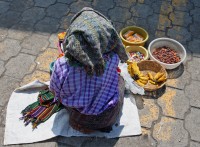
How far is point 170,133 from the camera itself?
9.48 feet

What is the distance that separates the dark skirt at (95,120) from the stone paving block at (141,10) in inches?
68.9

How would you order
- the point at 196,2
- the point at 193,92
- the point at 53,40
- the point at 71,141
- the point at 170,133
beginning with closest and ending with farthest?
the point at 71,141 < the point at 170,133 < the point at 193,92 < the point at 53,40 < the point at 196,2

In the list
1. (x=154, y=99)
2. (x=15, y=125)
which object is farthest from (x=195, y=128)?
(x=15, y=125)

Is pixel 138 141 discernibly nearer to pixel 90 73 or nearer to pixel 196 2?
pixel 90 73

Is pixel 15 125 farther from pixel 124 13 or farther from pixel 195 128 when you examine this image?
pixel 124 13

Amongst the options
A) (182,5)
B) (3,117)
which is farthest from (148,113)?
(182,5)

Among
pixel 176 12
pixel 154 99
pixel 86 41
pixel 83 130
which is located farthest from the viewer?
pixel 176 12

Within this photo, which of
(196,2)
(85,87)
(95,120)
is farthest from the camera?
(196,2)

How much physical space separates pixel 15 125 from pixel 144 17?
246 cm

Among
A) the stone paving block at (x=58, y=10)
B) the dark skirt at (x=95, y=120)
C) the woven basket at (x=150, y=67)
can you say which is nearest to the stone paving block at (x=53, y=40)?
the stone paving block at (x=58, y=10)

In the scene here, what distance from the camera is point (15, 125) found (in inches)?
112

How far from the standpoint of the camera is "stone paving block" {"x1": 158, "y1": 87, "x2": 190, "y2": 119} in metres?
3.05

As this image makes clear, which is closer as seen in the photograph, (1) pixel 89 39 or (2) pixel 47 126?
(1) pixel 89 39

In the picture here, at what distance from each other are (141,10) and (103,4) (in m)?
0.60
